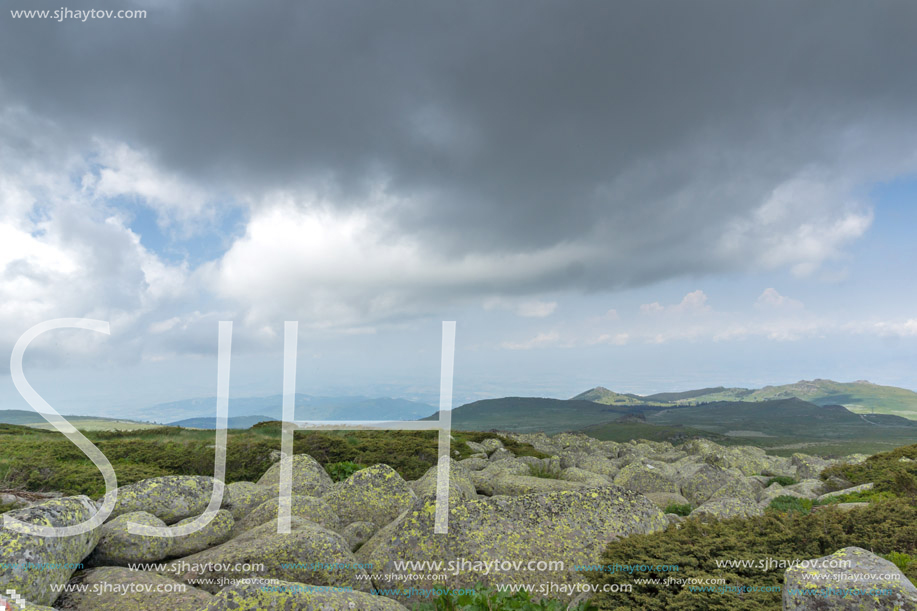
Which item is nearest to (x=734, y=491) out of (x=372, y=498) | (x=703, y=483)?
(x=703, y=483)

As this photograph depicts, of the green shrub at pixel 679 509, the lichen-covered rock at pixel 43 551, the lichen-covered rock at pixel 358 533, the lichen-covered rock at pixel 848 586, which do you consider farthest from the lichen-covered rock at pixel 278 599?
the green shrub at pixel 679 509

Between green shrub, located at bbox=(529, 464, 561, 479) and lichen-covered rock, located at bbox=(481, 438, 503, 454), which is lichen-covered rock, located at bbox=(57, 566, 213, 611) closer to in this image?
green shrub, located at bbox=(529, 464, 561, 479)

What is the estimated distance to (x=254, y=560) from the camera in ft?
27.9


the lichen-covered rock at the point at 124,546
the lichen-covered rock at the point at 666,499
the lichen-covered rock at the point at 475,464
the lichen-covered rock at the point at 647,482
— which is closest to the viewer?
the lichen-covered rock at the point at 124,546

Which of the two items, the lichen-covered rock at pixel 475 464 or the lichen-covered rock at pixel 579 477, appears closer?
the lichen-covered rock at pixel 579 477

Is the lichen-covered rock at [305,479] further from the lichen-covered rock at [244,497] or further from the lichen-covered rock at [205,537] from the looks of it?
the lichen-covered rock at [205,537]

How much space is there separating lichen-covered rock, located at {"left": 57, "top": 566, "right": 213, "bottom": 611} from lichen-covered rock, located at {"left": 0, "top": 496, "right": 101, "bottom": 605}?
0.28m

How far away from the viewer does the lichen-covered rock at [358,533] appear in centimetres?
1077

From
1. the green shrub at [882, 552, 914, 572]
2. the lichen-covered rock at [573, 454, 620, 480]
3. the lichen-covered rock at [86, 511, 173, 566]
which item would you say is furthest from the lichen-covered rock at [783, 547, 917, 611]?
the lichen-covered rock at [573, 454, 620, 480]

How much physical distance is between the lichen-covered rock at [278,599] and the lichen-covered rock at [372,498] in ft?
23.4

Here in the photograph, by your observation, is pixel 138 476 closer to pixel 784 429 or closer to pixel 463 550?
pixel 463 550

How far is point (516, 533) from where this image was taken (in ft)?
31.1

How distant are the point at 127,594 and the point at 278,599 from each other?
4.03 m

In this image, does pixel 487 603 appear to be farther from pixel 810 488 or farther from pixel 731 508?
pixel 810 488
